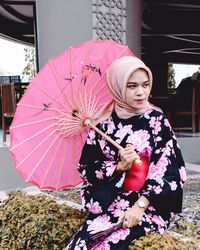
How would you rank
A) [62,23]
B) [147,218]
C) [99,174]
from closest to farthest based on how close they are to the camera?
[147,218] → [99,174] → [62,23]

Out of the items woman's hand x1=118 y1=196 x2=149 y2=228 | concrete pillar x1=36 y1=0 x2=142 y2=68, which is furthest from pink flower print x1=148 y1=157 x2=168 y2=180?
concrete pillar x1=36 y1=0 x2=142 y2=68

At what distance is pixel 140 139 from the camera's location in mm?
1911

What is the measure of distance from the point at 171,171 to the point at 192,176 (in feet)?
8.27

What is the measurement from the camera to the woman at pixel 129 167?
5.97 feet

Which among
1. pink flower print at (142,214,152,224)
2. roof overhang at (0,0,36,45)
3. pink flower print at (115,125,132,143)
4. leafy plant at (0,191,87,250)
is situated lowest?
leafy plant at (0,191,87,250)

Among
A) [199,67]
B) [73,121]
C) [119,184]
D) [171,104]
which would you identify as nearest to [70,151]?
[73,121]

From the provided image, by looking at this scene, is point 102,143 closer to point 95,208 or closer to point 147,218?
point 95,208

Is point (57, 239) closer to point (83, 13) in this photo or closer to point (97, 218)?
point (97, 218)

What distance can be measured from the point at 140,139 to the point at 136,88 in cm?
24

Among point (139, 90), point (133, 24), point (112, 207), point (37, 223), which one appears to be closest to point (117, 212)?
point (112, 207)

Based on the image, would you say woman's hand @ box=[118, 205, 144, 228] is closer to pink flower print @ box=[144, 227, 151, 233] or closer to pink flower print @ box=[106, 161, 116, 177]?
pink flower print @ box=[144, 227, 151, 233]

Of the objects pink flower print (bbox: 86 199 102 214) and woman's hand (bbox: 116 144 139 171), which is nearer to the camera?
woman's hand (bbox: 116 144 139 171)

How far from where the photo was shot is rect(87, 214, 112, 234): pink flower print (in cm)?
187

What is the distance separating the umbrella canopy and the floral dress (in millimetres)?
224
